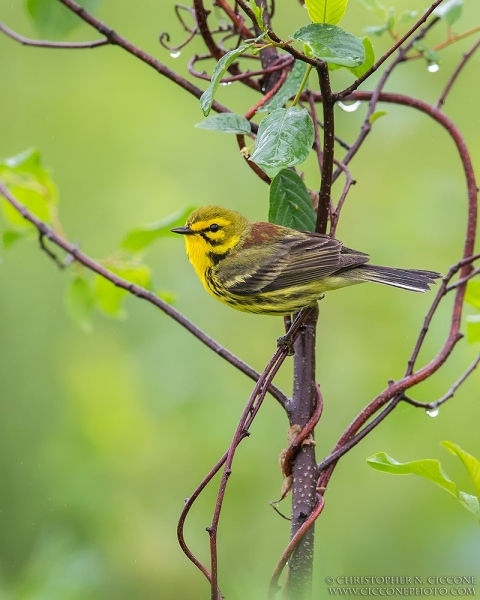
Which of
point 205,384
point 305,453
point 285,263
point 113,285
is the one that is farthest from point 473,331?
point 205,384

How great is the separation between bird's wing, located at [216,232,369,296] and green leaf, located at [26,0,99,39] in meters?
1.03

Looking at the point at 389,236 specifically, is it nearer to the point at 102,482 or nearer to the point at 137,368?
Answer: the point at 137,368

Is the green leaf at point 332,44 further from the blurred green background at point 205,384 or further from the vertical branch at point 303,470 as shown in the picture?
the blurred green background at point 205,384

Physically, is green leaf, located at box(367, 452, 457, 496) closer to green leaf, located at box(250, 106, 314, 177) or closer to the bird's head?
green leaf, located at box(250, 106, 314, 177)

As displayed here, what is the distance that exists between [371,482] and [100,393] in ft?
5.42

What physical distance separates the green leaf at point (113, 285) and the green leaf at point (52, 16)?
835 millimetres

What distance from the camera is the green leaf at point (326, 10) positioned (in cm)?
166

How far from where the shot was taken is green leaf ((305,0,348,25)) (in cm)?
166

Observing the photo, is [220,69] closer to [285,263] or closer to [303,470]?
[303,470]

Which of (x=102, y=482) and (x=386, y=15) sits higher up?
(x=386, y=15)

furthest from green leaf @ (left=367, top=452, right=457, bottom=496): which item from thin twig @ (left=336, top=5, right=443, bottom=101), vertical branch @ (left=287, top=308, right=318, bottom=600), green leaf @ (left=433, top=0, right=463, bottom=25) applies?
green leaf @ (left=433, top=0, right=463, bottom=25)

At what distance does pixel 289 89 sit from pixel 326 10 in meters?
0.42

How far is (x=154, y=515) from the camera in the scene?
4.14 meters

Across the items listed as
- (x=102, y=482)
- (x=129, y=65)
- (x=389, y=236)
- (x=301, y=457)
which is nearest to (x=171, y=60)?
(x=129, y=65)
